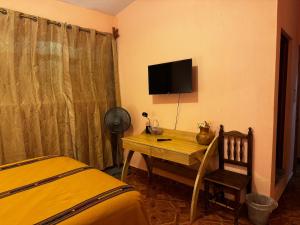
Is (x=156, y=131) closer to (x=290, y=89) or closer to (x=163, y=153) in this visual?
(x=163, y=153)

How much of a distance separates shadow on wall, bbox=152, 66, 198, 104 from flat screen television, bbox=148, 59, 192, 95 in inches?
4.6

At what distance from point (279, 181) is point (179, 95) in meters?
1.60

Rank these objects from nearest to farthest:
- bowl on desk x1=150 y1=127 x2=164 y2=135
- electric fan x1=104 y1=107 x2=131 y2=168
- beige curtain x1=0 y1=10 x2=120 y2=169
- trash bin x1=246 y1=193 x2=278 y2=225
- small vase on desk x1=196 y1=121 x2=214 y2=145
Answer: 1. trash bin x1=246 y1=193 x2=278 y2=225
2. small vase on desk x1=196 y1=121 x2=214 y2=145
3. beige curtain x1=0 y1=10 x2=120 y2=169
4. bowl on desk x1=150 y1=127 x2=164 y2=135
5. electric fan x1=104 y1=107 x2=131 y2=168

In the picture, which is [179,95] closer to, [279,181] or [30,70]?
[279,181]

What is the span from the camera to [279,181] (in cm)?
242

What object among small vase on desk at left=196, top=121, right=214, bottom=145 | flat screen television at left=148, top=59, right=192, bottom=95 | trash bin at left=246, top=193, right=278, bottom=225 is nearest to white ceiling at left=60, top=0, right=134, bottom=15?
flat screen television at left=148, top=59, right=192, bottom=95

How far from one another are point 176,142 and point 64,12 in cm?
248

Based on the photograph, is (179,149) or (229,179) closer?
(229,179)

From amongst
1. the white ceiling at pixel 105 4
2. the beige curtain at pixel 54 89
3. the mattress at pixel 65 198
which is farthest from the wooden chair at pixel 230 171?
the white ceiling at pixel 105 4

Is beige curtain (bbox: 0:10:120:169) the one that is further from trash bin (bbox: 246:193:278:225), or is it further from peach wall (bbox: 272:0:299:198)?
peach wall (bbox: 272:0:299:198)

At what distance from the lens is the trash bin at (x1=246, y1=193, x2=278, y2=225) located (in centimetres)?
190

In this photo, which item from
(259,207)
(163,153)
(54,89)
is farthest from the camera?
(54,89)

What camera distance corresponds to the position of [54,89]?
286cm

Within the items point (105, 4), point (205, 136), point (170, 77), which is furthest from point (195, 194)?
point (105, 4)
